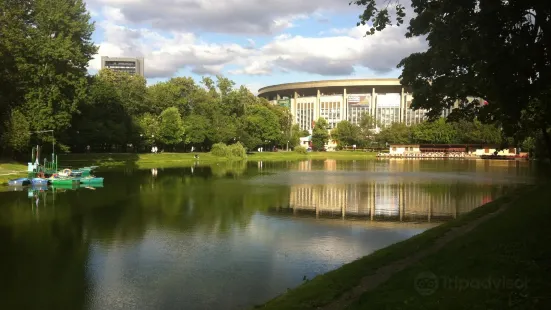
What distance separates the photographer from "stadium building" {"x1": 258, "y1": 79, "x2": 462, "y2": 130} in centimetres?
15250

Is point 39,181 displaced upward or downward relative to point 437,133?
downward

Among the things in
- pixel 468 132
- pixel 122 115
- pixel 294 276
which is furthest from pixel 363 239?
pixel 468 132

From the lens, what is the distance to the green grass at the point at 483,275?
22.0 ft

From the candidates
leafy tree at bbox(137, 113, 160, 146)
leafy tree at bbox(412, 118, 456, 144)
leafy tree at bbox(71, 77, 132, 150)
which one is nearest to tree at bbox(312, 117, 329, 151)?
leafy tree at bbox(412, 118, 456, 144)

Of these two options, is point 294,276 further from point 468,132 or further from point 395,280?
point 468,132

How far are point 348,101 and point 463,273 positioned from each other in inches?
5944

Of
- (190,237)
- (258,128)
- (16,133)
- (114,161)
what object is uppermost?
(258,128)

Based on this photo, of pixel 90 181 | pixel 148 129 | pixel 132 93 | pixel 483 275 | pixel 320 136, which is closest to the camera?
pixel 483 275

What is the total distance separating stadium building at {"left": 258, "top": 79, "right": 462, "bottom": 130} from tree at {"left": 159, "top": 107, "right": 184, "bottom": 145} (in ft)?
261

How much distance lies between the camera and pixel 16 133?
39500mm

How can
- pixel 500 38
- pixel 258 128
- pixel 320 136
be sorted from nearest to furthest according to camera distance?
pixel 500 38 → pixel 258 128 → pixel 320 136

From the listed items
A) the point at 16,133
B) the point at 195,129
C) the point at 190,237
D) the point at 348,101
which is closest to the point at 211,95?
the point at 195,129

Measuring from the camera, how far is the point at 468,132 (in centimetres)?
10450

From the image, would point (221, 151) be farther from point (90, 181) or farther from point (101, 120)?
point (90, 181)
